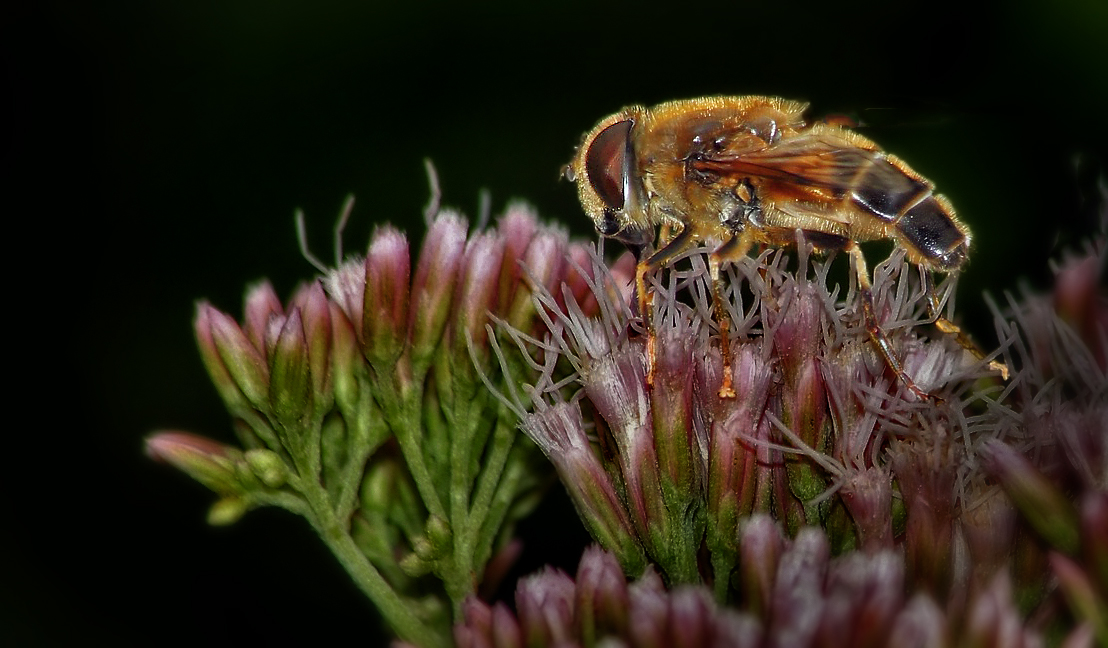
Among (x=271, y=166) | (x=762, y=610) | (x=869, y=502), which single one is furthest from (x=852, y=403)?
(x=271, y=166)

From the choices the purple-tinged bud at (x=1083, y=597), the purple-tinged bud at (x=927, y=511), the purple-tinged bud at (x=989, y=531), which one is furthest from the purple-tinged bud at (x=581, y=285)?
the purple-tinged bud at (x=1083, y=597)

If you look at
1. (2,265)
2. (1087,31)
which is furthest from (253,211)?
(1087,31)

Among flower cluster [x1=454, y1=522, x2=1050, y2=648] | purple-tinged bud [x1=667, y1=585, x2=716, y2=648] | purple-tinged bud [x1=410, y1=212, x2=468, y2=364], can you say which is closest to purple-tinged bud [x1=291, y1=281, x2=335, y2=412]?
purple-tinged bud [x1=410, y1=212, x2=468, y2=364]

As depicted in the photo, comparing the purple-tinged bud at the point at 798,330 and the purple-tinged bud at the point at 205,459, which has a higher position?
the purple-tinged bud at the point at 205,459

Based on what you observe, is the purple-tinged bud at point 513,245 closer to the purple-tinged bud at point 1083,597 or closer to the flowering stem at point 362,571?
the flowering stem at point 362,571

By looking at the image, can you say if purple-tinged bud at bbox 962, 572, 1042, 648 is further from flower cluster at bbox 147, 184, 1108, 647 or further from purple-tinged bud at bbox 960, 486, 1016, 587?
purple-tinged bud at bbox 960, 486, 1016, 587

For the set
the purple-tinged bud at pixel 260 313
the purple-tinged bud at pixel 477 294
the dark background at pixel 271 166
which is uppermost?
the purple-tinged bud at pixel 260 313
